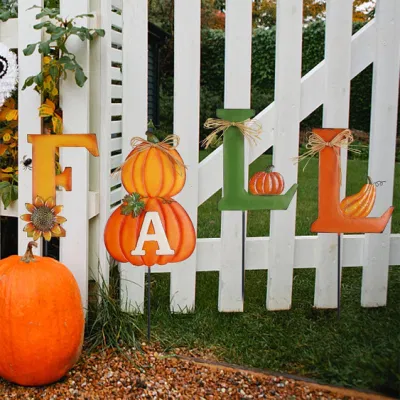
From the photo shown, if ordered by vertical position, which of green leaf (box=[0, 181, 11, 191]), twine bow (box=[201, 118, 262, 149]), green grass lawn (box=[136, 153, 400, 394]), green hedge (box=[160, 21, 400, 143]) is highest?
green hedge (box=[160, 21, 400, 143])

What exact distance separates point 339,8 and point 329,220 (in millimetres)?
908

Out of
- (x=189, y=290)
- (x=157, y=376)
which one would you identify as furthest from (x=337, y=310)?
(x=157, y=376)

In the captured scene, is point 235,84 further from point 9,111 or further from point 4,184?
point 4,184

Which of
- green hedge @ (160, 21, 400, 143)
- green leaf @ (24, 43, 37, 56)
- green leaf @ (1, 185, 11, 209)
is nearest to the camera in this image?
green leaf @ (24, 43, 37, 56)

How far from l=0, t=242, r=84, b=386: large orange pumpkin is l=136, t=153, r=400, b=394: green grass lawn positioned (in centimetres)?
48

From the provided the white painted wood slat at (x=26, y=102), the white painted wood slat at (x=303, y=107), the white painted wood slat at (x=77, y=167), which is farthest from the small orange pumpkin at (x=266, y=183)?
the white painted wood slat at (x=26, y=102)

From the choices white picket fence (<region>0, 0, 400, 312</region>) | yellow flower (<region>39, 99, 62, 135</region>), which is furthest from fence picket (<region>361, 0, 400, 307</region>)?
yellow flower (<region>39, 99, 62, 135</region>)

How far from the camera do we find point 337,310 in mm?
2758

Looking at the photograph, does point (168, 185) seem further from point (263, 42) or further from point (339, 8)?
point (263, 42)

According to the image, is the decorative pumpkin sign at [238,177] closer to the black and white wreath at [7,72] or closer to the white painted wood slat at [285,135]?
the white painted wood slat at [285,135]

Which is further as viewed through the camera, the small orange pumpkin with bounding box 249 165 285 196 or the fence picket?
the fence picket

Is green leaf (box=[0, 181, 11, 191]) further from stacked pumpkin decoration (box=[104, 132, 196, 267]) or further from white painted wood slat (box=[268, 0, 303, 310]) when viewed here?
white painted wood slat (box=[268, 0, 303, 310])

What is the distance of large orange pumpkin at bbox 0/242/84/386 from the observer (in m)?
2.11

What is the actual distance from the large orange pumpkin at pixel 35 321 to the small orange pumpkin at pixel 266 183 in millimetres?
803
